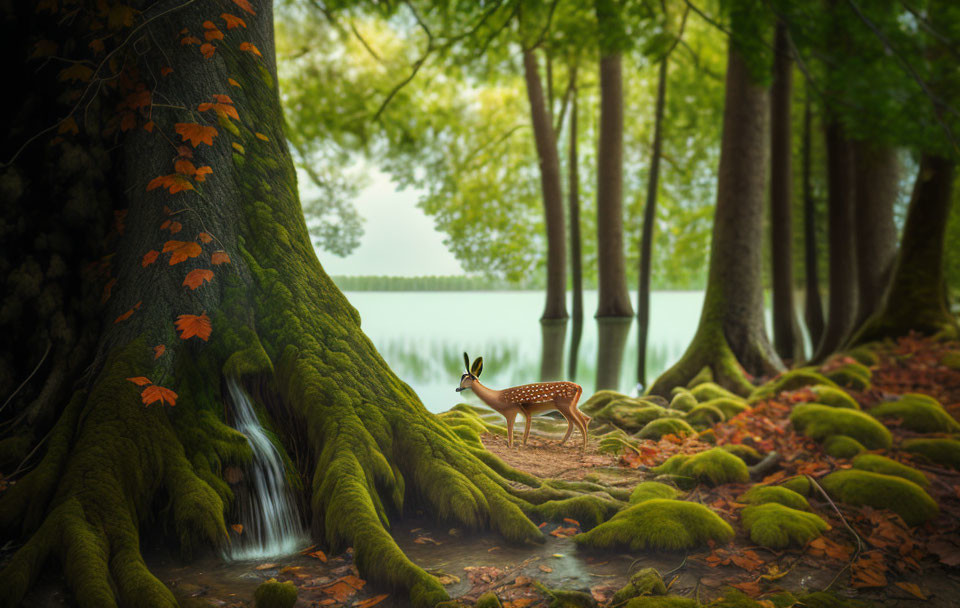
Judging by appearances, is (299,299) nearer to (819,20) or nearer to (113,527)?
(113,527)

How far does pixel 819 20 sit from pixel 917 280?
4322 mm

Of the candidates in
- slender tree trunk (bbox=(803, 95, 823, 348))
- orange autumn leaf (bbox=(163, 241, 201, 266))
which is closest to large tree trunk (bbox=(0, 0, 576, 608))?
orange autumn leaf (bbox=(163, 241, 201, 266))

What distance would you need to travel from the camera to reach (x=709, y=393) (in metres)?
7.65

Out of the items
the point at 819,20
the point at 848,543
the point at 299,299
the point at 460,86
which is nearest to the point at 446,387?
the point at 299,299

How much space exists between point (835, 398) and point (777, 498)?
2.98 metres

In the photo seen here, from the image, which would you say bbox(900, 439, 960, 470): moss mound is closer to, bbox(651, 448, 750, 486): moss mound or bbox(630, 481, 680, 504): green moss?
bbox(651, 448, 750, 486): moss mound

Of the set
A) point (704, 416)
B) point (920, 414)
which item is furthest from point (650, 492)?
point (920, 414)

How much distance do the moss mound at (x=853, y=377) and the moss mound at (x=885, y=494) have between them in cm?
347

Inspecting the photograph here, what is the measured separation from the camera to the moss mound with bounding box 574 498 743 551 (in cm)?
347

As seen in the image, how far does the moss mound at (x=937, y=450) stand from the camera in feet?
16.9

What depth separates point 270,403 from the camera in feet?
12.0

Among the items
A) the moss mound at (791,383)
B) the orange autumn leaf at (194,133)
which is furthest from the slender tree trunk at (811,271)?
the orange autumn leaf at (194,133)

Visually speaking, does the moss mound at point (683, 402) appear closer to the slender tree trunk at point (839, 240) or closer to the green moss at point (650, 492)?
the green moss at point (650, 492)

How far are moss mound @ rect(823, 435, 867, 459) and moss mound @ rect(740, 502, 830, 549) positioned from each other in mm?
1594
